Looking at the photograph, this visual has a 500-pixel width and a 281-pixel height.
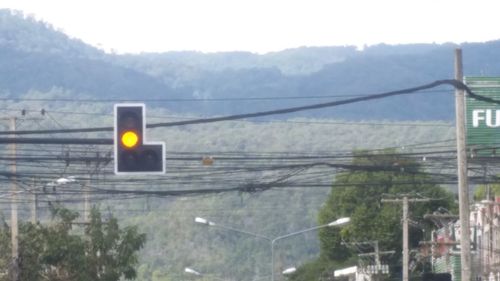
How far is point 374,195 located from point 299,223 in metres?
43.4

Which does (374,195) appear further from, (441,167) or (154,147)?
(154,147)

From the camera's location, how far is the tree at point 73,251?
42812 millimetres

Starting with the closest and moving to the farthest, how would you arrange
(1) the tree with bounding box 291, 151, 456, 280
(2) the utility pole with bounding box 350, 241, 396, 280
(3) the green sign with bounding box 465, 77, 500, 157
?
(3) the green sign with bounding box 465, 77, 500, 157 → (2) the utility pole with bounding box 350, 241, 396, 280 → (1) the tree with bounding box 291, 151, 456, 280

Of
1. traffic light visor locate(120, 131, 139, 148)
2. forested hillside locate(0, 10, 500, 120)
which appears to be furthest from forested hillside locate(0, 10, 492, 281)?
traffic light visor locate(120, 131, 139, 148)

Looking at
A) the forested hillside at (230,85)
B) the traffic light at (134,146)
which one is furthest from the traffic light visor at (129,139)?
the forested hillside at (230,85)

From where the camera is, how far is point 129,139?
81.4 ft

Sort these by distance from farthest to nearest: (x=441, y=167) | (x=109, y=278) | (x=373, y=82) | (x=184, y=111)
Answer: (x=373, y=82)
(x=184, y=111)
(x=109, y=278)
(x=441, y=167)

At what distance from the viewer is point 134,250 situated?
4362cm

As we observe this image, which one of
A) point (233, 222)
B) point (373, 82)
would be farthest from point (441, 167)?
point (373, 82)

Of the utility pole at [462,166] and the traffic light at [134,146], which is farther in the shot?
the utility pole at [462,166]

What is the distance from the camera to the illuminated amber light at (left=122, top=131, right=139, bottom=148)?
81.2 feet

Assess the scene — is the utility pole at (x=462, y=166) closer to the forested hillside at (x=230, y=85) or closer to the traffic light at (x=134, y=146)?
the traffic light at (x=134, y=146)

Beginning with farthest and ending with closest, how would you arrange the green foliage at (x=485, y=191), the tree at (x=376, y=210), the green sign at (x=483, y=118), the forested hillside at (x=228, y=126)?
the forested hillside at (x=228, y=126) → the tree at (x=376, y=210) → the green foliage at (x=485, y=191) → the green sign at (x=483, y=118)

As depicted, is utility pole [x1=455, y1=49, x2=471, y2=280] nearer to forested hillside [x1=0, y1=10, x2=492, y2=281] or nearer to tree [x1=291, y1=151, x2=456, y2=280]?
tree [x1=291, y1=151, x2=456, y2=280]
